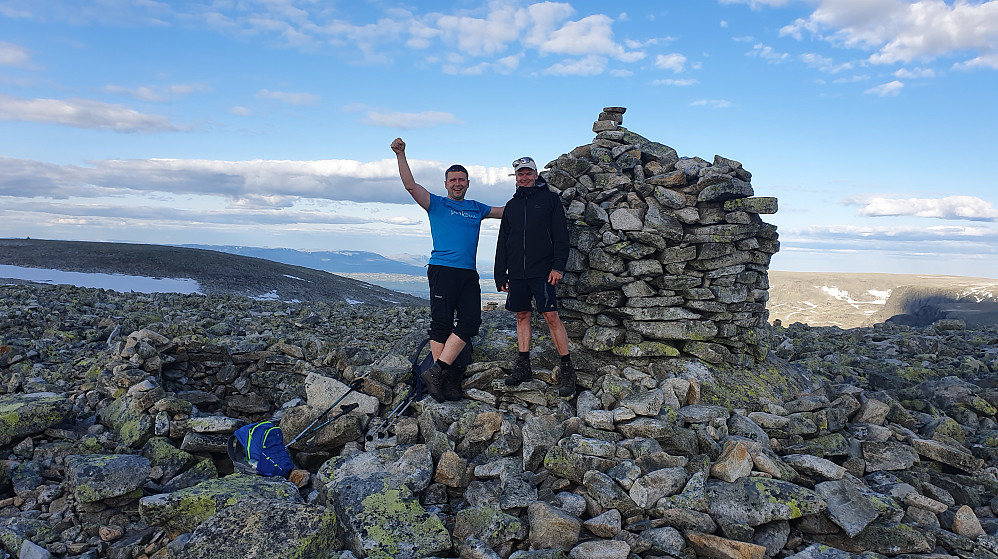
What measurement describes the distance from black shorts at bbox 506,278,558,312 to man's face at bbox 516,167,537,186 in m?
1.51

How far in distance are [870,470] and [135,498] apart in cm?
947

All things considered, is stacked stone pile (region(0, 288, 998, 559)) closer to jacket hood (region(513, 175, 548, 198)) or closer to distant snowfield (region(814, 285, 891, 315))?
jacket hood (region(513, 175, 548, 198))

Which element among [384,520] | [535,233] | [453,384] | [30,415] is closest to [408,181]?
[535,233]

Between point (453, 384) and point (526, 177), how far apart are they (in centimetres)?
347

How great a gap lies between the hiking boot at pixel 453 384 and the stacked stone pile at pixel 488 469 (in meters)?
0.16

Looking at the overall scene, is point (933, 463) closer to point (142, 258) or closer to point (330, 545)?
point (330, 545)

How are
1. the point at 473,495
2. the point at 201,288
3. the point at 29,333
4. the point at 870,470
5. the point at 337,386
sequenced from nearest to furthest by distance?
the point at 473,495 → the point at 870,470 → the point at 337,386 → the point at 29,333 → the point at 201,288

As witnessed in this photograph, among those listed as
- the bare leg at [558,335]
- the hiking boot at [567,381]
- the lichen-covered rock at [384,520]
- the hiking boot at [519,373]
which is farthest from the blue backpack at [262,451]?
the bare leg at [558,335]

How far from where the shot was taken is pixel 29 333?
44.3 ft

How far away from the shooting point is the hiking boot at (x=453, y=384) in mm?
8461

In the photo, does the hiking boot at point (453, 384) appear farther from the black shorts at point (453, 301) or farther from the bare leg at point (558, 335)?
the bare leg at point (558, 335)

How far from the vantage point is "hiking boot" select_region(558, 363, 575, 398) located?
8.43 meters

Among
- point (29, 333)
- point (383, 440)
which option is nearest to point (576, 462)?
point (383, 440)

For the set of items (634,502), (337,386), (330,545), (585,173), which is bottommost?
(330,545)
